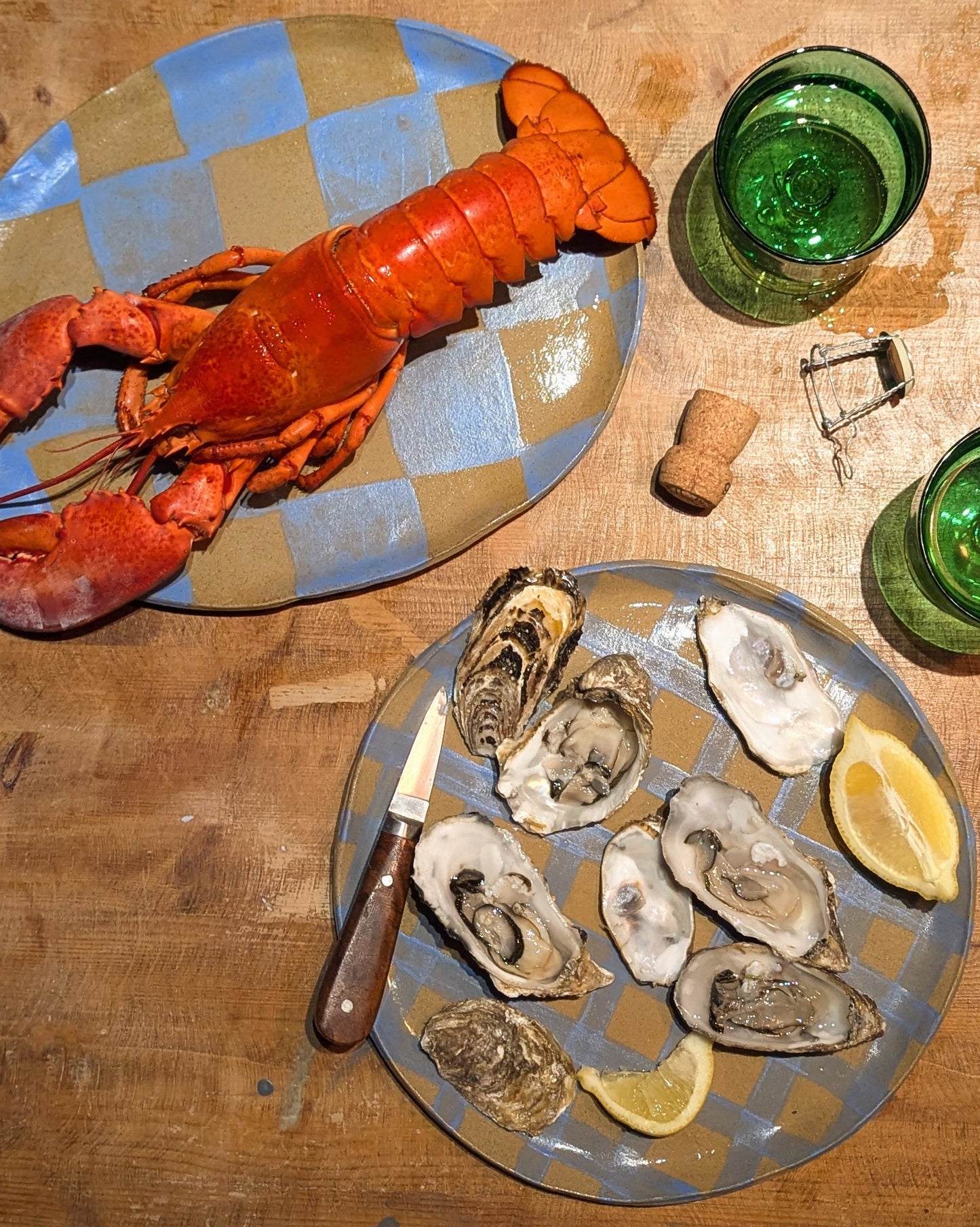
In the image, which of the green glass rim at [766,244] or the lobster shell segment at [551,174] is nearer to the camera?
the green glass rim at [766,244]

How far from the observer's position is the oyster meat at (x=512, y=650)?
1.50 m

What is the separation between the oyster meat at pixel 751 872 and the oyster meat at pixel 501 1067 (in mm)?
358

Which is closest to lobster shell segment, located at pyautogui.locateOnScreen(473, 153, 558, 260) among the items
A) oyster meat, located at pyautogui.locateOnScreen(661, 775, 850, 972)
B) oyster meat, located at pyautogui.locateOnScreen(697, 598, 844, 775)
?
oyster meat, located at pyautogui.locateOnScreen(697, 598, 844, 775)

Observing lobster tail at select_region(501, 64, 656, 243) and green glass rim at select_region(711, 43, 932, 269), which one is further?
lobster tail at select_region(501, 64, 656, 243)

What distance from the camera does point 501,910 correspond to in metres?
1.53

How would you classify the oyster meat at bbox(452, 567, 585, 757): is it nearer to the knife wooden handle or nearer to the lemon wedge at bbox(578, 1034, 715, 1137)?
the knife wooden handle

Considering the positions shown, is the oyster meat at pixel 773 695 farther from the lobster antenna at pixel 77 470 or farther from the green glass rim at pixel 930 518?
the lobster antenna at pixel 77 470

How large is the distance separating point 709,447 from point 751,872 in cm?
71

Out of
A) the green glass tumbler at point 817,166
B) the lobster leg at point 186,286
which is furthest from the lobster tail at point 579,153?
the lobster leg at point 186,286

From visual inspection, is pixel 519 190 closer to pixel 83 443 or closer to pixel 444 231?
pixel 444 231

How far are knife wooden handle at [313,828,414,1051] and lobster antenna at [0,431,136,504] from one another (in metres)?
0.78

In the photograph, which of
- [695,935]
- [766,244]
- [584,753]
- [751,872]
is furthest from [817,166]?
[695,935]

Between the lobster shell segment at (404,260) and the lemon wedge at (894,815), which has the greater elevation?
the lobster shell segment at (404,260)

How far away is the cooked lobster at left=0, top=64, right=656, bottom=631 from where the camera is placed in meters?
1.48
